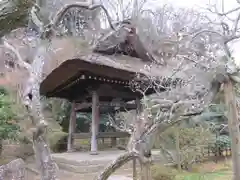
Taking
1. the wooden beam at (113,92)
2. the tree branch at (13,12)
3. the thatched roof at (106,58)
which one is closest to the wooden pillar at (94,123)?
the wooden beam at (113,92)

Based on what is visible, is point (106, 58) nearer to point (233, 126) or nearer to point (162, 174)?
point (162, 174)

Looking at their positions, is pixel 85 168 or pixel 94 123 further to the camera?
pixel 94 123

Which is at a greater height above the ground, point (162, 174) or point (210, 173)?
point (162, 174)

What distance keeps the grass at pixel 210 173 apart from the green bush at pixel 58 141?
6.03 metres

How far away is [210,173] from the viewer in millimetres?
8242

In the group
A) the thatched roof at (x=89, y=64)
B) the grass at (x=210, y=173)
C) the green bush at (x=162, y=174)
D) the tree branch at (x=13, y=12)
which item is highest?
the thatched roof at (x=89, y=64)

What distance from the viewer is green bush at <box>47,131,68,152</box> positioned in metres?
11.8

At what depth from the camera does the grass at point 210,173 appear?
691 cm

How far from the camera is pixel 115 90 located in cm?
958

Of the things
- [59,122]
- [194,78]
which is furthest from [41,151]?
[59,122]

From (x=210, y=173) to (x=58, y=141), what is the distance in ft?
22.5

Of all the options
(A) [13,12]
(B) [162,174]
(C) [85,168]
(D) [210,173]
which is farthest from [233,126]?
(D) [210,173]

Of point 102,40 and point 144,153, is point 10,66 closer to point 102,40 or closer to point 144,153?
point 102,40

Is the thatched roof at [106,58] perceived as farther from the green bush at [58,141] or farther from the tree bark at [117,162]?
the tree bark at [117,162]
